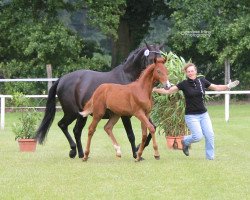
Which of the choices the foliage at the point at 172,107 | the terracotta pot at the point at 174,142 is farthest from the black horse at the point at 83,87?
the terracotta pot at the point at 174,142

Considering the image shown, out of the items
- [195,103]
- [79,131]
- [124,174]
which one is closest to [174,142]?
[79,131]

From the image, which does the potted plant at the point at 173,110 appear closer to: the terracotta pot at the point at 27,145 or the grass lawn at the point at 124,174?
the grass lawn at the point at 124,174

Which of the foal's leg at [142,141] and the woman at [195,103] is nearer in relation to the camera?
the foal's leg at [142,141]

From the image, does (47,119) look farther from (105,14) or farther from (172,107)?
(105,14)

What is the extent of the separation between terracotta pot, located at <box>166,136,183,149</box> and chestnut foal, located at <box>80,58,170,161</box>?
2658mm

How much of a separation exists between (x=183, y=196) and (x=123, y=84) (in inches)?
178

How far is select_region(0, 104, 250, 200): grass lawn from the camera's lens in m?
9.40

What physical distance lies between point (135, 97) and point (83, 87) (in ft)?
5.26

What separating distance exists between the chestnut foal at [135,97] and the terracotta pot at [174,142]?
266 cm

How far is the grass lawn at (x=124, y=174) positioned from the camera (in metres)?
9.40

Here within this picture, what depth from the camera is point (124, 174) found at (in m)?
11.1

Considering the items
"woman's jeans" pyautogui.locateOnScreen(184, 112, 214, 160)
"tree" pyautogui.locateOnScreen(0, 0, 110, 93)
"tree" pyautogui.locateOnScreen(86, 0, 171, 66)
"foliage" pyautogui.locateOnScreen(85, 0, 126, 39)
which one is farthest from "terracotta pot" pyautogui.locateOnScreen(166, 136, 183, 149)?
"tree" pyautogui.locateOnScreen(86, 0, 171, 66)

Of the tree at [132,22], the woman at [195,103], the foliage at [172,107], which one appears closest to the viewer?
the woman at [195,103]

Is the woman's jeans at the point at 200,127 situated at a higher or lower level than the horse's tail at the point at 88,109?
lower
